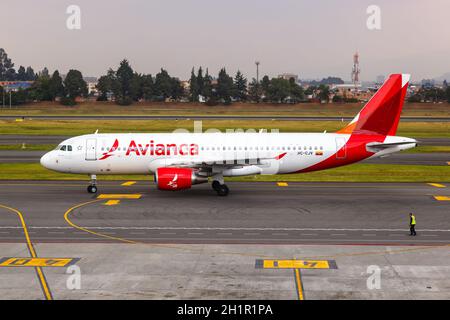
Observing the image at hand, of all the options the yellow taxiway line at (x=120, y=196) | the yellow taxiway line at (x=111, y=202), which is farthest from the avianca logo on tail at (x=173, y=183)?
the yellow taxiway line at (x=111, y=202)

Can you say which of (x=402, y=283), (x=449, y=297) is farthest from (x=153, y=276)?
(x=449, y=297)

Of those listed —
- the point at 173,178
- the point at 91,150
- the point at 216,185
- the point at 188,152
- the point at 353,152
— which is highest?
the point at 91,150

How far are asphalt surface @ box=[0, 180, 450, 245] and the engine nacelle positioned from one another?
1.23m

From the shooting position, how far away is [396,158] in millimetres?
70688

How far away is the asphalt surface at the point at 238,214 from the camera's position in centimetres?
3177

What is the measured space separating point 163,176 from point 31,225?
10.6m

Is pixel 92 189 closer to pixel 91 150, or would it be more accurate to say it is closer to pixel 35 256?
pixel 91 150

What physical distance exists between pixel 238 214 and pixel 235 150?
936cm

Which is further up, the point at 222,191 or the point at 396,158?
the point at 222,191

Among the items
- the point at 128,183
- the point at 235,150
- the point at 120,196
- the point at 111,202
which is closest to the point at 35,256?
the point at 111,202

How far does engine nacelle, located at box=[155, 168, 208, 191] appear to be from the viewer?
41.6m

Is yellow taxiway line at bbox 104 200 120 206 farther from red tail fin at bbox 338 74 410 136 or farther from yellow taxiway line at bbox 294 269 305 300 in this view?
red tail fin at bbox 338 74 410 136

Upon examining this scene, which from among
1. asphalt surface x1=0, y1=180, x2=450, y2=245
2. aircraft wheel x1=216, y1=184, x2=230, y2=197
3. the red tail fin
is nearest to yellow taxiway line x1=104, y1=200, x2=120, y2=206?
asphalt surface x1=0, y1=180, x2=450, y2=245
